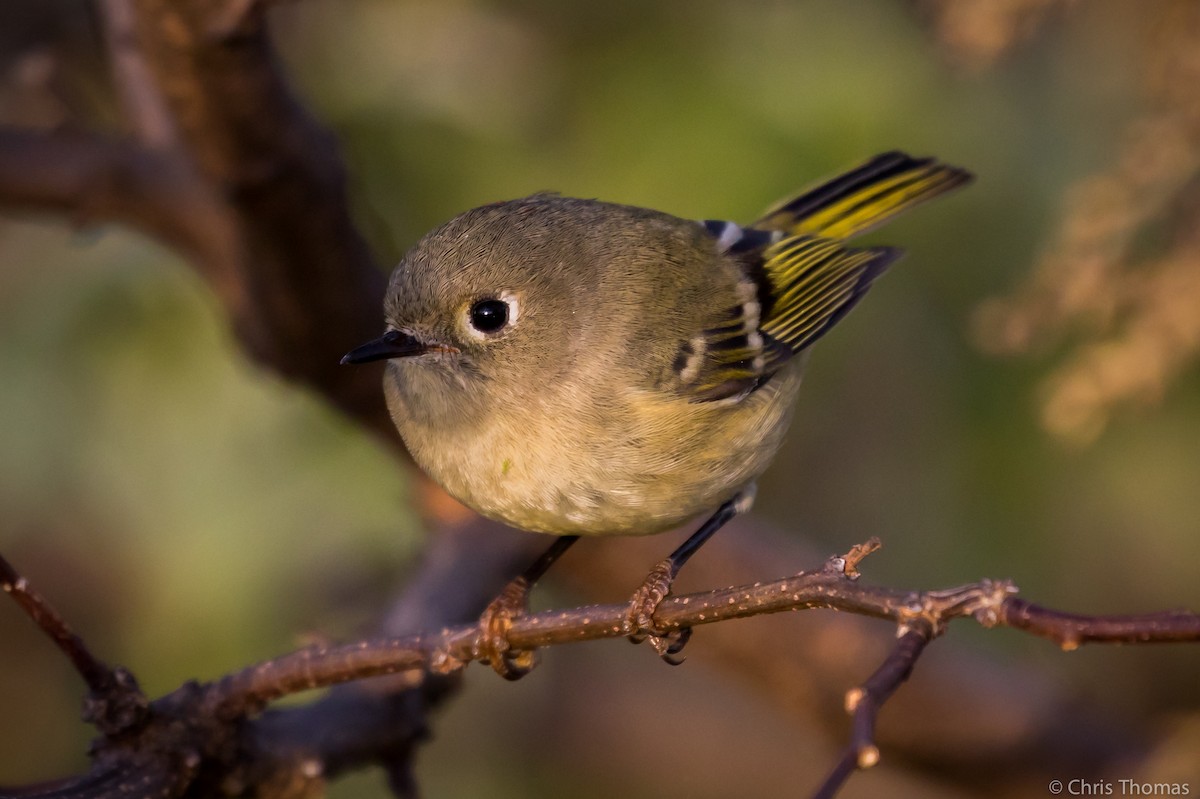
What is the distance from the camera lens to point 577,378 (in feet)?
6.44

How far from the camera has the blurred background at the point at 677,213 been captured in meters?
2.81

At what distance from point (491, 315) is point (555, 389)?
5.9 inches

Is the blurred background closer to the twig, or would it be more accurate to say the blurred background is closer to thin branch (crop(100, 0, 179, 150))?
thin branch (crop(100, 0, 179, 150))

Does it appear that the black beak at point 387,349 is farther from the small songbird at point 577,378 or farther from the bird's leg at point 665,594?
the bird's leg at point 665,594

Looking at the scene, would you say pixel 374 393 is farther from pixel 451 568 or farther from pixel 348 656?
pixel 348 656

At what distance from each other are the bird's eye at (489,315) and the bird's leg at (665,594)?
46cm

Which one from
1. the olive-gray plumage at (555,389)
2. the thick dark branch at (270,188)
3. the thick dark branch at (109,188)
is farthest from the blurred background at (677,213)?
the olive-gray plumage at (555,389)

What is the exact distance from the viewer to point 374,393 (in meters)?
2.88

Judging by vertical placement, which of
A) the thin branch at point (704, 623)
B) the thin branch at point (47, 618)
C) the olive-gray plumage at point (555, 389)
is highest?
the olive-gray plumage at point (555, 389)

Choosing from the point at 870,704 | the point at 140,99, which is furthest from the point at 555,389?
the point at 140,99

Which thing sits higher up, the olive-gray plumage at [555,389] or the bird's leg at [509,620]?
the olive-gray plumage at [555,389]

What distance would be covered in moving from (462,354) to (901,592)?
94 centimetres

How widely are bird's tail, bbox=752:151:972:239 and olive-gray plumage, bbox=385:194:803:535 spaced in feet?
2.31

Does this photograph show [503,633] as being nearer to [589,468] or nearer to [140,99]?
[589,468]
